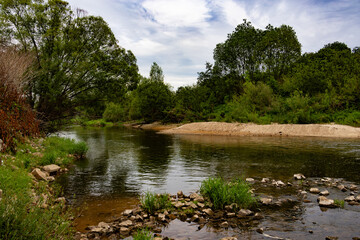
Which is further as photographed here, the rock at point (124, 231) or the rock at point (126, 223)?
the rock at point (126, 223)

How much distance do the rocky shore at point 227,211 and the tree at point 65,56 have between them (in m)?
17.0

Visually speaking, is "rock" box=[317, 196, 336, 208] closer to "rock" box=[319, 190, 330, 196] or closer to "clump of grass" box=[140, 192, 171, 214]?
"rock" box=[319, 190, 330, 196]

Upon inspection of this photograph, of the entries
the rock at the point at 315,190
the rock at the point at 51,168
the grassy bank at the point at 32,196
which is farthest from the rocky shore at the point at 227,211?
the rock at the point at 51,168

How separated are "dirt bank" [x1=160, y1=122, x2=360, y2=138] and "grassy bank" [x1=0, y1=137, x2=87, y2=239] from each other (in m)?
30.3

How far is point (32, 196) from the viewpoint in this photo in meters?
8.13

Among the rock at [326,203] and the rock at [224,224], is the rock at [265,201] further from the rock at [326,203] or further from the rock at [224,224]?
the rock at [224,224]

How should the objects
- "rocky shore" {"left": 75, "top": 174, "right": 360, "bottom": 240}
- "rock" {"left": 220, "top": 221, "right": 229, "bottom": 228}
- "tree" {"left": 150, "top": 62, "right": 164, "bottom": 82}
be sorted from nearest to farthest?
"rocky shore" {"left": 75, "top": 174, "right": 360, "bottom": 240}
"rock" {"left": 220, "top": 221, "right": 229, "bottom": 228}
"tree" {"left": 150, "top": 62, "right": 164, "bottom": 82}

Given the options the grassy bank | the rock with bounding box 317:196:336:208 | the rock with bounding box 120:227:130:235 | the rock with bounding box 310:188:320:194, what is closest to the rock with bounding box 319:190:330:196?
the rock with bounding box 310:188:320:194

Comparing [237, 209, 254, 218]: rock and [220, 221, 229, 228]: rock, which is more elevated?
[237, 209, 254, 218]: rock

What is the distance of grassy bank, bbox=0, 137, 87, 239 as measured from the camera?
15.3 ft

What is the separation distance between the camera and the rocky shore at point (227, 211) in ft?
25.6

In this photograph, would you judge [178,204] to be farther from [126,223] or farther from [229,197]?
[126,223]

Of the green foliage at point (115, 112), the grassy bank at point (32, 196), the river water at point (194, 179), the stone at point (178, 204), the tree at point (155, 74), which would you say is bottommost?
the river water at point (194, 179)

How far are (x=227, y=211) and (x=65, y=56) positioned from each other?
23.3m
